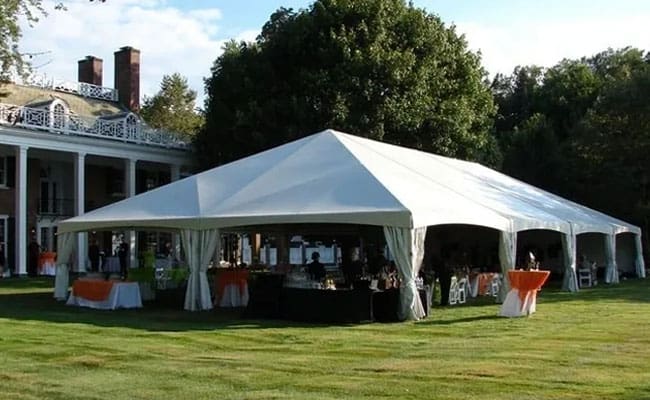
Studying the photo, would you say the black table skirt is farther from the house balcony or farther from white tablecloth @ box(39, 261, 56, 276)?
the house balcony

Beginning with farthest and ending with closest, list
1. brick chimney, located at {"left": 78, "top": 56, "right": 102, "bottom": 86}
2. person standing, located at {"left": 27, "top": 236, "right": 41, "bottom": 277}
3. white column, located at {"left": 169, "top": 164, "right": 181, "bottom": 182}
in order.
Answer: brick chimney, located at {"left": 78, "top": 56, "right": 102, "bottom": 86} → white column, located at {"left": 169, "top": 164, "right": 181, "bottom": 182} → person standing, located at {"left": 27, "top": 236, "right": 41, "bottom": 277}

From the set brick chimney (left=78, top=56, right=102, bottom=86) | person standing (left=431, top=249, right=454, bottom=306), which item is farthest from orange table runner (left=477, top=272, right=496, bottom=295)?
brick chimney (left=78, top=56, right=102, bottom=86)

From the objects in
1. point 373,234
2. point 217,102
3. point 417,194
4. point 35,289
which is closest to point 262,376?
point 417,194

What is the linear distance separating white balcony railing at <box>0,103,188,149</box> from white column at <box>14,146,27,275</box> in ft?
3.81

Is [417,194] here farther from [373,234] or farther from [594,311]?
[373,234]

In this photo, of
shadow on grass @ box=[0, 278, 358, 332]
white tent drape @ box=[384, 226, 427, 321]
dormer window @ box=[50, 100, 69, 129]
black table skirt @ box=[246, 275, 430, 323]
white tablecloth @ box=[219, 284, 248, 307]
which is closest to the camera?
shadow on grass @ box=[0, 278, 358, 332]

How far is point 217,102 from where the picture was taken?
3300 cm

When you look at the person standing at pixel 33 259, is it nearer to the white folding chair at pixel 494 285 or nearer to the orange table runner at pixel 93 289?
the orange table runner at pixel 93 289

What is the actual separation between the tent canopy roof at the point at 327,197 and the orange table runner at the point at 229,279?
1806mm

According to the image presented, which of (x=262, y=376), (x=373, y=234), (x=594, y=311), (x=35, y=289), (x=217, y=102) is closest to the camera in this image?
(x=262, y=376)

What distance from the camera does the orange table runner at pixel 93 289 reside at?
18.1 meters

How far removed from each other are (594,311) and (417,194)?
13.4ft

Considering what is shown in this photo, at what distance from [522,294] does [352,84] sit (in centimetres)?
1470

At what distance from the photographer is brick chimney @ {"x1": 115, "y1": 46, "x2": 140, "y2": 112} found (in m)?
40.3
